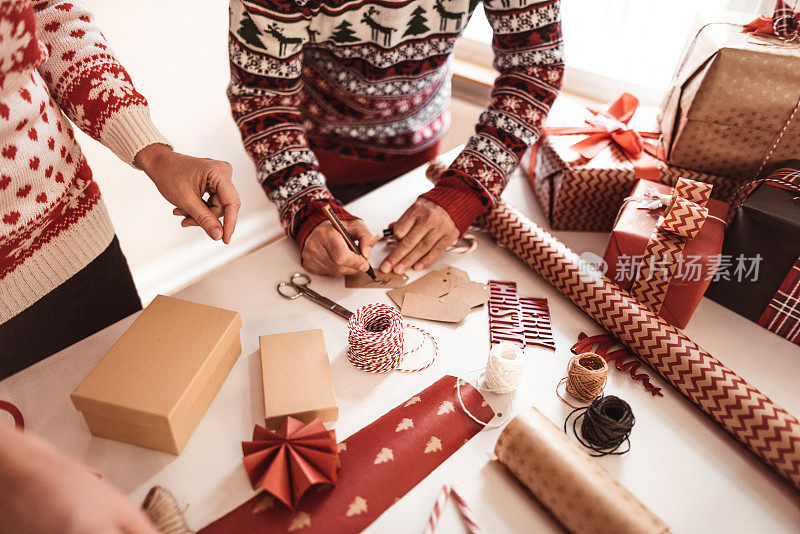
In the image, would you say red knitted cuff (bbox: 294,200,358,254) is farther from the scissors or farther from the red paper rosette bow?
the red paper rosette bow

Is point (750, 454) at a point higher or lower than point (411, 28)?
lower

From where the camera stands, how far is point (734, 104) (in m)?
0.95

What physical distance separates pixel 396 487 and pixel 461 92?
1620 mm

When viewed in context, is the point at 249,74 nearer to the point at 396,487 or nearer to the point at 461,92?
the point at 396,487

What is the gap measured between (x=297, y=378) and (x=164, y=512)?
0.22 metres

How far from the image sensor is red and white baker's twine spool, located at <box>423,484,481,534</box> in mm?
612

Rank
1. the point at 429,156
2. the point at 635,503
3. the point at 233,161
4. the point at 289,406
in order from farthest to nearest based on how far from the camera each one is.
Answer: the point at 233,161 < the point at 429,156 < the point at 289,406 < the point at 635,503

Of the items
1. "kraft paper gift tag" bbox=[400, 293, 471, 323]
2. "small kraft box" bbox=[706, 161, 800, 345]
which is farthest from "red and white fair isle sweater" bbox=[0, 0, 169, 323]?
"small kraft box" bbox=[706, 161, 800, 345]

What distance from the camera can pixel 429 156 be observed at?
139 cm

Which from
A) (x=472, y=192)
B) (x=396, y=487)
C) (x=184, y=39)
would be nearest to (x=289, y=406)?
(x=396, y=487)

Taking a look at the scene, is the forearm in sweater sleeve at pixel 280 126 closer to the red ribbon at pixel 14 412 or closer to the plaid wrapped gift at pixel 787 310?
the red ribbon at pixel 14 412

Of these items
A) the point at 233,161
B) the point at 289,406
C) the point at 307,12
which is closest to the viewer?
the point at 289,406

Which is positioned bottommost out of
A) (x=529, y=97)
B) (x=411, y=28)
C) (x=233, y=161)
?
(x=233, y=161)

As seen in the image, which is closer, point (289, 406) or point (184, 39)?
point (289, 406)
